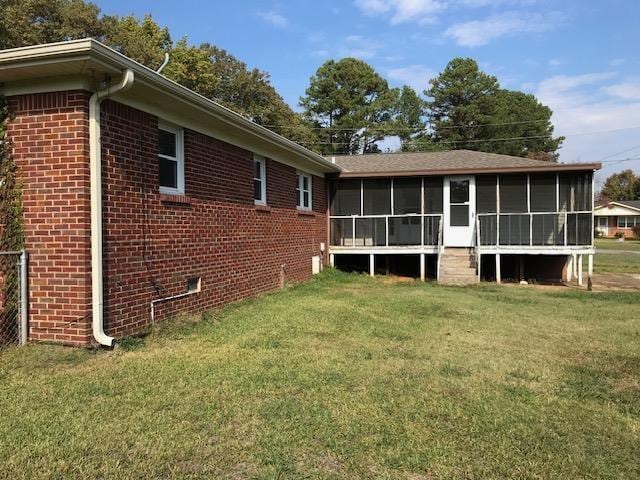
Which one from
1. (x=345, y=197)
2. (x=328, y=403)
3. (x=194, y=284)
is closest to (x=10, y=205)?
(x=194, y=284)

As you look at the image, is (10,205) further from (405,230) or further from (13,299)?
(405,230)

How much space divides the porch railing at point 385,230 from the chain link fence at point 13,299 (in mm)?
11106

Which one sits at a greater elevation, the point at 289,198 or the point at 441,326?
the point at 289,198

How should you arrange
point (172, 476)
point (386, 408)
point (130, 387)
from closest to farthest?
point (172, 476), point (386, 408), point (130, 387)

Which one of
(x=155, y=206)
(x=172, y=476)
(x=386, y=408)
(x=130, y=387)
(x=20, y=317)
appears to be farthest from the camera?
(x=155, y=206)

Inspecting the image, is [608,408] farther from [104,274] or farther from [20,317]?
[20,317]

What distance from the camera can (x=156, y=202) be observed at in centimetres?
721

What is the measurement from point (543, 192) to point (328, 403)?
1348 cm

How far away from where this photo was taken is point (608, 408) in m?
4.30

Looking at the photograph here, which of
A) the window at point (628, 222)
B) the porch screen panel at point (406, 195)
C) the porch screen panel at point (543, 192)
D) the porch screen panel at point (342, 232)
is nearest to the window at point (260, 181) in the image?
the porch screen panel at point (342, 232)

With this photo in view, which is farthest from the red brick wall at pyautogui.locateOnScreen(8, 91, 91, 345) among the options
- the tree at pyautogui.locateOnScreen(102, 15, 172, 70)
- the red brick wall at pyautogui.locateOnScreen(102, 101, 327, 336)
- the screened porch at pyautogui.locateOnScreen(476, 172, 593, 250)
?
the tree at pyautogui.locateOnScreen(102, 15, 172, 70)

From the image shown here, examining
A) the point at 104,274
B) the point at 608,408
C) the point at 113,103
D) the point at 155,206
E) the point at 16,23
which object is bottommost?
the point at 608,408

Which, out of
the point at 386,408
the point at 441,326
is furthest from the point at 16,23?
the point at 386,408

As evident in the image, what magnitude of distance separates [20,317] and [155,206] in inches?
84.9
